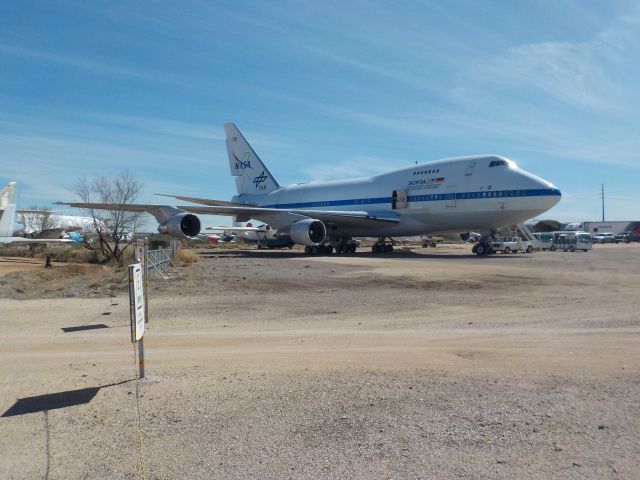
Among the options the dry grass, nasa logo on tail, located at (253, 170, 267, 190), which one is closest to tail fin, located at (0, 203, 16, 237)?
the dry grass

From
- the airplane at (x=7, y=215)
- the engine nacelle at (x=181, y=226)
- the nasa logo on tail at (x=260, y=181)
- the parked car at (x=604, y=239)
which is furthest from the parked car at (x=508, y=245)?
the parked car at (x=604, y=239)

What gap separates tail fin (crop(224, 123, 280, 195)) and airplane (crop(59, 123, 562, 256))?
4.44 metres

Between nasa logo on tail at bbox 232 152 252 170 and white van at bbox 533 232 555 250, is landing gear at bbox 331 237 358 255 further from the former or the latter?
white van at bbox 533 232 555 250

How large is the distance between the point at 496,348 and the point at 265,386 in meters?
3.50

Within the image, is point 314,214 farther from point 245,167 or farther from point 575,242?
point 575,242

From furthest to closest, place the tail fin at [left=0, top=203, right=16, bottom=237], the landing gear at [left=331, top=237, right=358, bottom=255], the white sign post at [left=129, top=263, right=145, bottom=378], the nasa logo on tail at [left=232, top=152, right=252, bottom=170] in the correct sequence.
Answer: the nasa logo on tail at [left=232, top=152, right=252, bottom=170], the landing gear at [left=331, top=237, right=358, bottom=255], the tail fin at [left=0, top=203, right=16, bottom=237], the white sign post at [left=129, top=263, right=145, bottom=378]

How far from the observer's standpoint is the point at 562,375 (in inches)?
251

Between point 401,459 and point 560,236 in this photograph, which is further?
point 560,236

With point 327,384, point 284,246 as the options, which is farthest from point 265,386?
point 284,246

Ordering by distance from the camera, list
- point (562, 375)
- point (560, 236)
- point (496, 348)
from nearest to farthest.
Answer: point (562, 375), point (496, 348), point (560, 236)

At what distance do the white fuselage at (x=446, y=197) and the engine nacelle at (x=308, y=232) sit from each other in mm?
1897

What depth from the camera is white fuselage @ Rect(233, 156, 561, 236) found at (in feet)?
93.8

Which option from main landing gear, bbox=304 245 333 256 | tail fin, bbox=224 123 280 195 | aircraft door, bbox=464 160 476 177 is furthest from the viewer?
tail fin, bbox=224 123 280 195

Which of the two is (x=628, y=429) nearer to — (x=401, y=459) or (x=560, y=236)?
(x=401, y=459)
